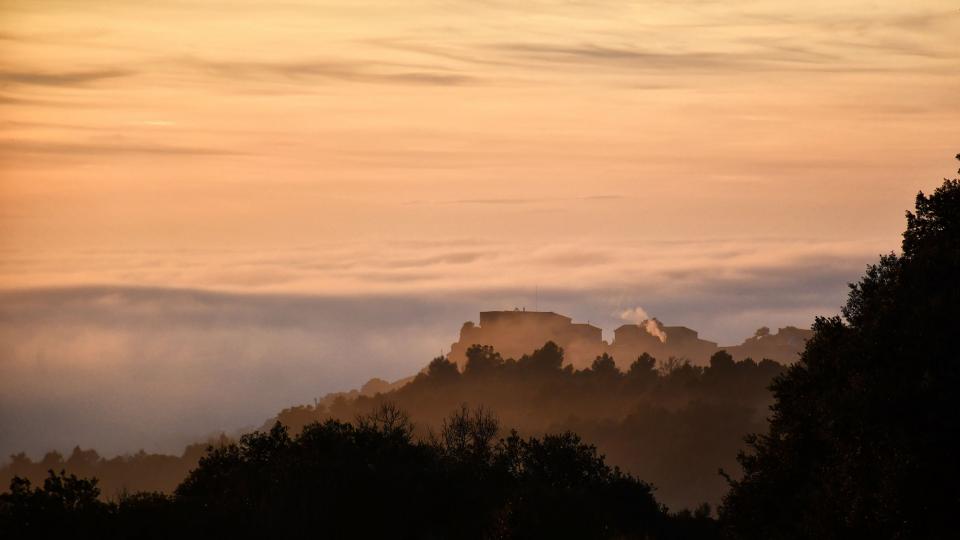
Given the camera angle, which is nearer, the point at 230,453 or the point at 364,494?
the point at 364,494

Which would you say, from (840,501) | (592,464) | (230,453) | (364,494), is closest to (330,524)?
(364,494)

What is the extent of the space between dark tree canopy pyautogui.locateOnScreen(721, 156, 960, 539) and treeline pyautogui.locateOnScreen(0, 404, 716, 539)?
13.5 m

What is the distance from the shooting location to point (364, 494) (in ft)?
197

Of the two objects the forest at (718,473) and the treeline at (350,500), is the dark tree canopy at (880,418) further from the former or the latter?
the treeline at (350,500)

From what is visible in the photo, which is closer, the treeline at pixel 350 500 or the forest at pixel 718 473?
the forest at pixel 718 473

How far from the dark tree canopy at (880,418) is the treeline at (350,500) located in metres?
13.5

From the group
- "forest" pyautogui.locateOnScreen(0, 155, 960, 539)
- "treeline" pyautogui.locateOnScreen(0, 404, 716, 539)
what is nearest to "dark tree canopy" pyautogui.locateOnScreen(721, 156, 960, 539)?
"forest" pyautogui.locateOnScreen(0, 155, 960, 539)

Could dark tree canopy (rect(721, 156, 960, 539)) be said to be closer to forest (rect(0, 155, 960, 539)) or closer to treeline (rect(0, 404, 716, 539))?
forest (rect(0, 155, 960, 539))

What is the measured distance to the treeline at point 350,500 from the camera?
52625 millimetres

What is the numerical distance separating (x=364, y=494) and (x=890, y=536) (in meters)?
29.7

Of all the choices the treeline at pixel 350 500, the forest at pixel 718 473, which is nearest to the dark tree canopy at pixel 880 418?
the forest at pixel 718 473

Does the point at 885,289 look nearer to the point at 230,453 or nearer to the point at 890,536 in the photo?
the point at 890,536

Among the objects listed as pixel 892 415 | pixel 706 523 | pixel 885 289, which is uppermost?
pixel 885 289

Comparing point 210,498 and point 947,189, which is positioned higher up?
point 947,189
